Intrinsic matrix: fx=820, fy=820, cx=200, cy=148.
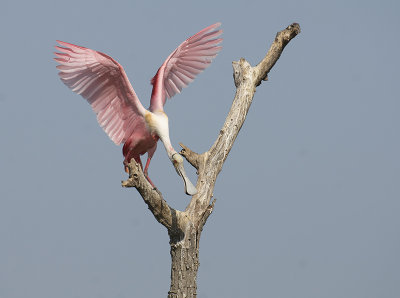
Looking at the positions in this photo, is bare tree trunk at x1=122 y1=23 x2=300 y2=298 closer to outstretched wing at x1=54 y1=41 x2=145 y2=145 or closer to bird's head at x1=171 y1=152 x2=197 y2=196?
bird's head at x1=171 y1=152 x2=197 y2=196

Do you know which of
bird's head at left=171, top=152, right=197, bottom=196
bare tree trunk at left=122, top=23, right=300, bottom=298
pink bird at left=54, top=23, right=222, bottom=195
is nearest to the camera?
bare tree trunk at left=122, top=23, right=300, bottom=298

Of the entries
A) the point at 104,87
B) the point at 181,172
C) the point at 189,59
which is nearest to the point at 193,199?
the point at 181,172

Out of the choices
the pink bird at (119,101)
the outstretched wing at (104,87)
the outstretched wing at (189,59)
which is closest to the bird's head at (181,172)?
the pink bird at (119,101)

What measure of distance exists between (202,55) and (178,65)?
37 cm

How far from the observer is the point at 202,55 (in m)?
11.6

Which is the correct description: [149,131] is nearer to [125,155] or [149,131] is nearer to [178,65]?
[125,155]

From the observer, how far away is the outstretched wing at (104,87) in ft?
33.7

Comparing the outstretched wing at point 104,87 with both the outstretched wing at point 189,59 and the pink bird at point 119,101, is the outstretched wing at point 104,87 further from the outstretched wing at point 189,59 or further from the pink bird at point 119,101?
the outstretched wing at point 189,59

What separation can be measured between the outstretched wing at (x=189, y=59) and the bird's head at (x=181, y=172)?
1.57m

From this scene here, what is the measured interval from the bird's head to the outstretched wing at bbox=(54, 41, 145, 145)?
2.87 feet

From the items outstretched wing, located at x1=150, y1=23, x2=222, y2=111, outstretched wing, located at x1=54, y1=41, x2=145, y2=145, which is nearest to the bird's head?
outstretched wing, located at x1=54, y1=41, x2=145, y2=145

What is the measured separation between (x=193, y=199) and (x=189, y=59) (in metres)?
2.55

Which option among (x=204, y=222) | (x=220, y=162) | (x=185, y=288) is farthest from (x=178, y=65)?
(x=185, y=288)

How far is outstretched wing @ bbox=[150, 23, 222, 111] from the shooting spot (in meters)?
11.4
